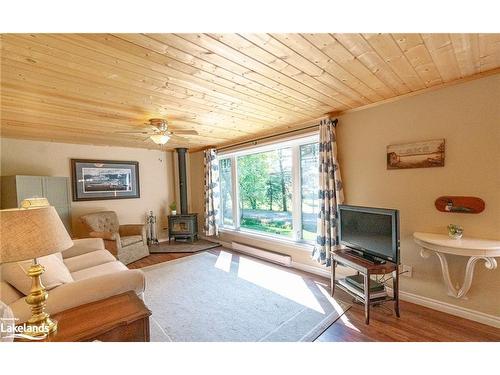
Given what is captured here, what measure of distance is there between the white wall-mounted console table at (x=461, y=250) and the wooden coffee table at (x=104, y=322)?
2.35m

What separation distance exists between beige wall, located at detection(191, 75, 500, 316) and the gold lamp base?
2903mm

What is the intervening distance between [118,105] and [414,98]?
3090mm

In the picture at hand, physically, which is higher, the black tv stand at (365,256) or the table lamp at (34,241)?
the table lamp at (34,241)

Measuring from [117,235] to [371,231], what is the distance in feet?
12.3

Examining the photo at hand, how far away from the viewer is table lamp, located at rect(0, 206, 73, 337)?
2.85 ft

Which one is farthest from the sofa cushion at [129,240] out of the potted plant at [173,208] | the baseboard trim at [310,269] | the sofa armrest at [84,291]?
the baseboard trim at [310,269]

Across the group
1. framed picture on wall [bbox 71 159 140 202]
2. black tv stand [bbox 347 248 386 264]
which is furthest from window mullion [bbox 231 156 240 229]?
black tv stand [bbox 347 248 386 264]

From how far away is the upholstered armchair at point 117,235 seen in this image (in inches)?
135

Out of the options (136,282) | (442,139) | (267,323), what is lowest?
(267,323)

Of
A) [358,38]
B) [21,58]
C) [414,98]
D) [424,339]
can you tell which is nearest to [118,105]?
[21,58]

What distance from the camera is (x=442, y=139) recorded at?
2.05m

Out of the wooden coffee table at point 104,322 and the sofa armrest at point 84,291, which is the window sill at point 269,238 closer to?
the sofa armrest at point 84,291

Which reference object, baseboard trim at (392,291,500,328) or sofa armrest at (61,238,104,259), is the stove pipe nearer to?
sofa armrest at (61,238,104,259)
